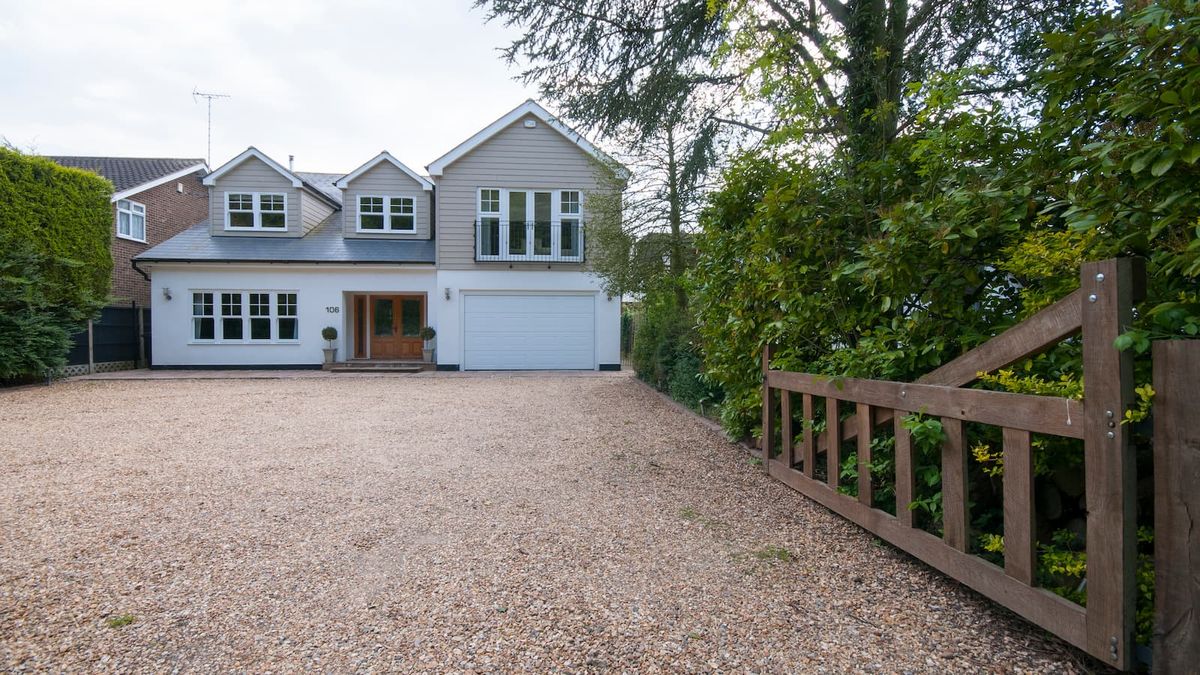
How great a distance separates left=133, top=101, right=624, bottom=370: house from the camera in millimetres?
15523

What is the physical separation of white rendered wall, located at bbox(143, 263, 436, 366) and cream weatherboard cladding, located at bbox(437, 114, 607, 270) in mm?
1135

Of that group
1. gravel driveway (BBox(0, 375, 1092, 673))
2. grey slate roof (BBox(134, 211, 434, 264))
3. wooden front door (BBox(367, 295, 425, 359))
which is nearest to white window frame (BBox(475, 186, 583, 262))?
grey slate roof (BBox(134, 211, 434, 264))

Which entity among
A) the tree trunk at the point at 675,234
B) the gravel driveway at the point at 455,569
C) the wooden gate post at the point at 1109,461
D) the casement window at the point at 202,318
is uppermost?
the tree trunk at the point at 675,234

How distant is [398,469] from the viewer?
5.21m

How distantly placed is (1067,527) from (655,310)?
908cm

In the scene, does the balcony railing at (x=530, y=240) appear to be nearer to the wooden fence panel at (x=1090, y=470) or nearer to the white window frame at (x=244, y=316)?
the white window frame at (x=244, y=316)

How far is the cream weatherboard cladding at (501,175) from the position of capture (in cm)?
1575

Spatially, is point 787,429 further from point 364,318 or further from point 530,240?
point 364,318

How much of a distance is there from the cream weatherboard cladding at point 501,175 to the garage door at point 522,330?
38.0 inches

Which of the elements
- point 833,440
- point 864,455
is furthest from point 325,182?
point 864,455

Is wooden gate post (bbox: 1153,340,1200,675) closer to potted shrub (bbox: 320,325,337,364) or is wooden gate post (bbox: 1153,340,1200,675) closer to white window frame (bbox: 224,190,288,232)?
potted shrub (bbox: 320,325,337,364)

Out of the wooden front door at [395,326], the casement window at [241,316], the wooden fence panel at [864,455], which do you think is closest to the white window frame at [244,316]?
the casement window at [241,316]

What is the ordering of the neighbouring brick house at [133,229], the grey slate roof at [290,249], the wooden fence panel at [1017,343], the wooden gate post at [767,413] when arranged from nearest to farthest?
the wooden fence panel at [1017,343]
the wooden gate post at [767,413]
the neighbouring brick house at [133,229]
the grey slate roof at [290,249]

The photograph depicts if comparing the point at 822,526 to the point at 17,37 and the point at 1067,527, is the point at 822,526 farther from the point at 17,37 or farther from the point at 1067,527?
the point at 17,37
